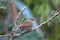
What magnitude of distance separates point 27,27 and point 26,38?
68 centimetres

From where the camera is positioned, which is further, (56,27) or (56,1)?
(56,27)

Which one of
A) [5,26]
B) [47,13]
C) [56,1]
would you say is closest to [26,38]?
[5,26]

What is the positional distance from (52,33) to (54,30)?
0.15ft

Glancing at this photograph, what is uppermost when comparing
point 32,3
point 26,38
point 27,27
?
point 32,3

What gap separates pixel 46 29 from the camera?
251cm

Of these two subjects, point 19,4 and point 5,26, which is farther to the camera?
point 19,4

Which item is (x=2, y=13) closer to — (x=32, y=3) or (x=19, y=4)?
(x=19, y=4)

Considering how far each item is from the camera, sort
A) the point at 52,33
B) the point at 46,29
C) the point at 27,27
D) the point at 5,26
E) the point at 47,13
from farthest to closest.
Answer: the point at 52,33, the point at 46,29, the point at 47,13, the point at 5,26, the point at 27,27

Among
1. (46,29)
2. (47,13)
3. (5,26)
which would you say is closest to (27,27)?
(5,26)

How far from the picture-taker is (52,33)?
8.82ft

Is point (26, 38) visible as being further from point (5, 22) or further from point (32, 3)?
point (32, 3)

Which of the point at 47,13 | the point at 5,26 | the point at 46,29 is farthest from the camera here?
the point at 46,29

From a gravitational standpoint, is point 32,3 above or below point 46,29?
above

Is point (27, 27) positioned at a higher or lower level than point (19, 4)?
lower
